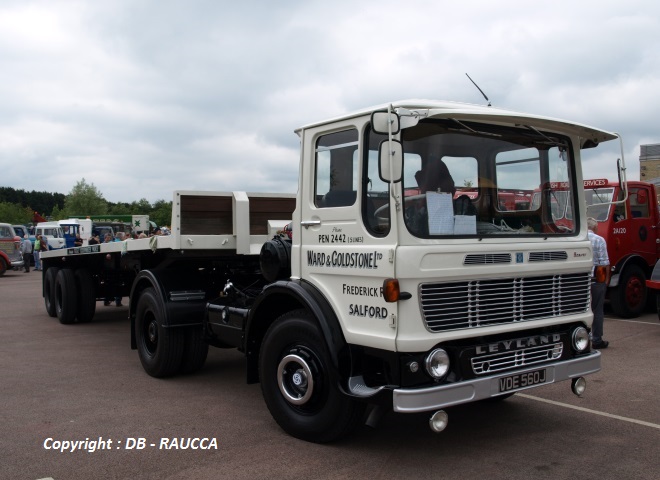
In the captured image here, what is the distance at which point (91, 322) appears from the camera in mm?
11688

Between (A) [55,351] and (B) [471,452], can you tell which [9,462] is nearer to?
(B) [471,452]

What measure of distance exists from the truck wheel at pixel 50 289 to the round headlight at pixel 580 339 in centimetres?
966

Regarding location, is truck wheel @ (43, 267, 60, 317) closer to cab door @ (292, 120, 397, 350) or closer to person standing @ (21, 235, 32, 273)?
cab door @ (292, 120, 397, 350)

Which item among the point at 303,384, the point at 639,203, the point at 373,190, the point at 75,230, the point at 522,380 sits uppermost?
the point at 639,203

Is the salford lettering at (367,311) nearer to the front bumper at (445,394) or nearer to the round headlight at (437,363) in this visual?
the round headlight at (437,363)

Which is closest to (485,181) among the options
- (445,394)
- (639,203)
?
(445,394)

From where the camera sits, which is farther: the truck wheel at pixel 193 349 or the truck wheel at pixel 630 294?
the truck wheel at pixel 630 294

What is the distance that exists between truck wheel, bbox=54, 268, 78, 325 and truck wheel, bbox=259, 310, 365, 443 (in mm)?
7246

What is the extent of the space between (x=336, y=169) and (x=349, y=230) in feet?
1.71

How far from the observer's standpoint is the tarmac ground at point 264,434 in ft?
14.1

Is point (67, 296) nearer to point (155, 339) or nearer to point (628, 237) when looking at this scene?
point (155, 339)

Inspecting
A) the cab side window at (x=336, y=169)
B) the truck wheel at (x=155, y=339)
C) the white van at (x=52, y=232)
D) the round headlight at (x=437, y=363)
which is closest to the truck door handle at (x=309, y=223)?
the cab side window at (x=336, y=169)

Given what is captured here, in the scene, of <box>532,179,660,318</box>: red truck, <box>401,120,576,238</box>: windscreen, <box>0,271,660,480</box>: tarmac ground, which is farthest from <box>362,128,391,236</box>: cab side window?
<box>532,179,660,318</box>: red truck

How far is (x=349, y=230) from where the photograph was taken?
4.57 metres
